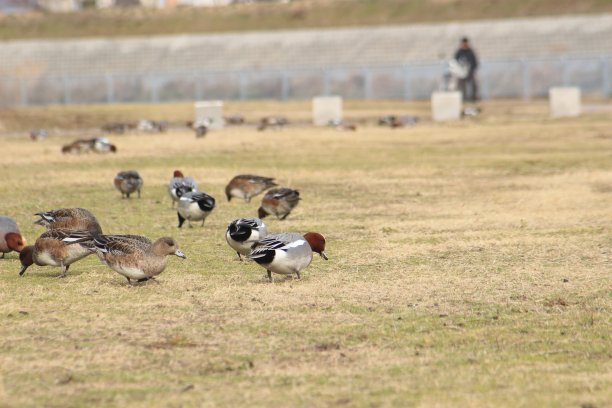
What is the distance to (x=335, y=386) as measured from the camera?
10.5 m

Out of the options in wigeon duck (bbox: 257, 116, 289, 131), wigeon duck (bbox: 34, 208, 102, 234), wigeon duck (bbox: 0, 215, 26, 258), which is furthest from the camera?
wigeon duck (bbox: 257, 116, 289, 131)

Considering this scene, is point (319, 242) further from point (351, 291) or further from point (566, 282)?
point (566, 282)

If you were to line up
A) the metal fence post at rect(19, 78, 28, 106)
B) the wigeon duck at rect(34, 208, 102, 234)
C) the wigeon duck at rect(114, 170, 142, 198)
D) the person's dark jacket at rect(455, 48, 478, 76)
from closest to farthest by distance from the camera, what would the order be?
the wigeon duck at rect(34, 208, 102, 234)
the wigeon duck at rect(114, 170, 142, 198)
the person's dark jacket at rect(455, 48, 478, 76)
the metal fence post at rect(19, 78, 28, 106)

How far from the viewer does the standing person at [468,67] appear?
218 ft

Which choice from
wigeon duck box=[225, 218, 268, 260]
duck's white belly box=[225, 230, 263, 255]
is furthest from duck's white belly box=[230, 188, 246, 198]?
wigeon duck box=[225, 218, 268, 260]

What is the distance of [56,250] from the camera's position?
51.8ft

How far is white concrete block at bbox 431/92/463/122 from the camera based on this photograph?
5425cm

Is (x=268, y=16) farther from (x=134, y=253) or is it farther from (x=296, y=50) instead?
(x=134, y=253)

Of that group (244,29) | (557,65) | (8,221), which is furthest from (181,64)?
(8,221)

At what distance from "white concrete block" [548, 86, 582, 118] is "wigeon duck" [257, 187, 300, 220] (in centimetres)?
3404

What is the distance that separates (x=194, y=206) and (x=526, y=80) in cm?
5243

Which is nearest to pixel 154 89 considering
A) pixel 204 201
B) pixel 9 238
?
pixel 204 201

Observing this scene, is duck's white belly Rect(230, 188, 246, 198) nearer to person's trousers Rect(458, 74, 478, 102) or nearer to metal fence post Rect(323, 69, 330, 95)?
person's trousers Rect(458, 74, 478, 102)

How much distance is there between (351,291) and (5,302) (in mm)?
3968
